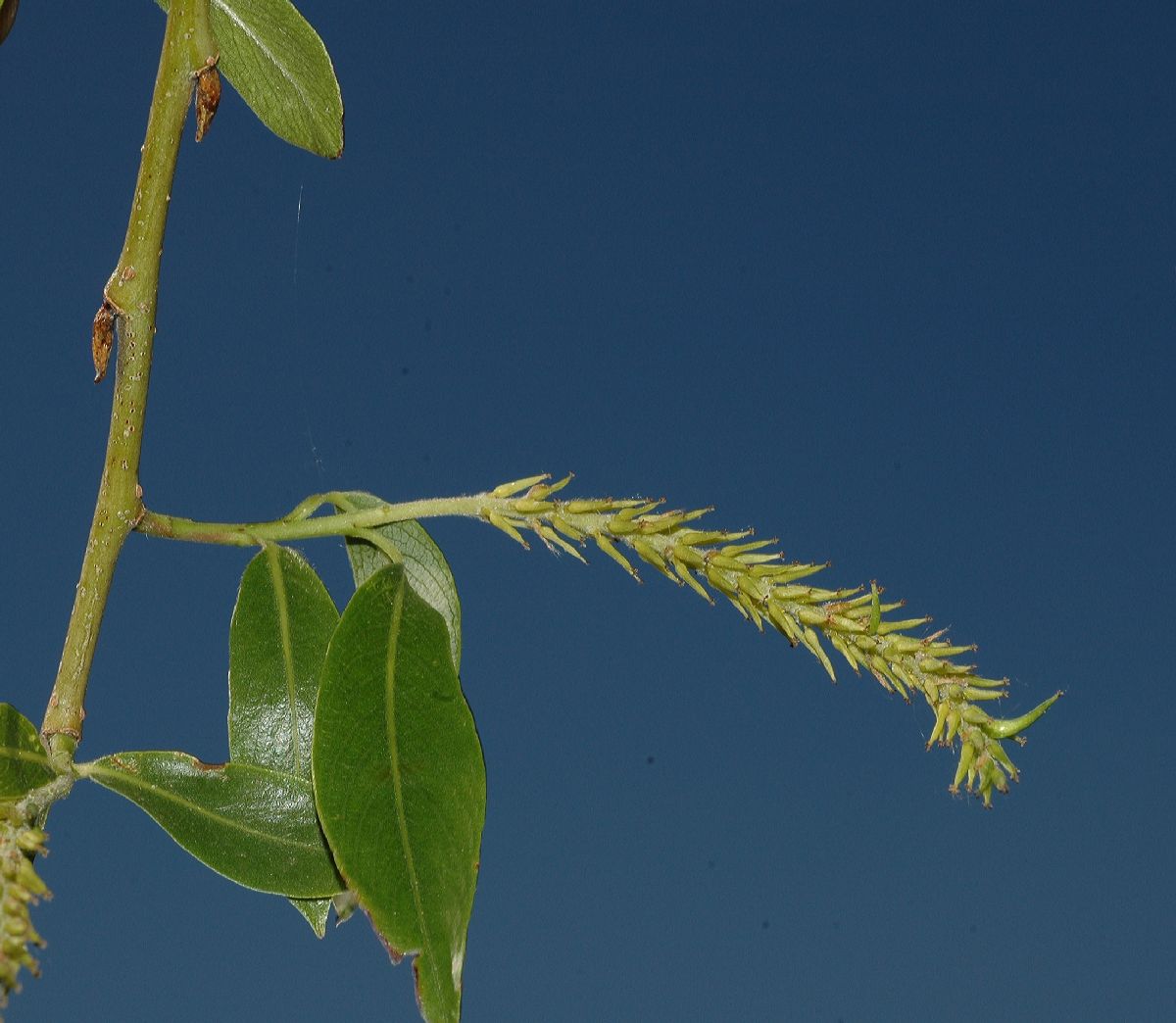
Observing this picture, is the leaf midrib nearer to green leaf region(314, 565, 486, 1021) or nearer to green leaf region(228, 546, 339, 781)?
green leaf region(314, 565, 486, 1021)

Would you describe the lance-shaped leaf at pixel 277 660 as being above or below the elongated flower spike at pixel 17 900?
above

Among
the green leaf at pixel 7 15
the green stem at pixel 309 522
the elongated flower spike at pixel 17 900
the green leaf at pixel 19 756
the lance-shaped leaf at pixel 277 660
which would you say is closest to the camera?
the elongated flower spike at pixel 17 900

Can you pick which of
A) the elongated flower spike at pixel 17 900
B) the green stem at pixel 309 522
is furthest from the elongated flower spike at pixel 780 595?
the elongated flower spike at pixel 17 900

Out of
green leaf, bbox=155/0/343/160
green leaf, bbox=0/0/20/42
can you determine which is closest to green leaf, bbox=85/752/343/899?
green leaf, bbox=155/0/343/160

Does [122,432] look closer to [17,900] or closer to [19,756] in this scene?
[19,756]

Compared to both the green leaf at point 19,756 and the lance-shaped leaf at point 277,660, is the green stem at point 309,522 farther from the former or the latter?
the green leaf at point 19,756

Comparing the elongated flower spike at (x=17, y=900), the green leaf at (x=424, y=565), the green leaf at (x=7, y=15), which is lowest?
the elongated flower spike at (x=17, y=900)

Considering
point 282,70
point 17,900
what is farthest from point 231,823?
point 282,70
